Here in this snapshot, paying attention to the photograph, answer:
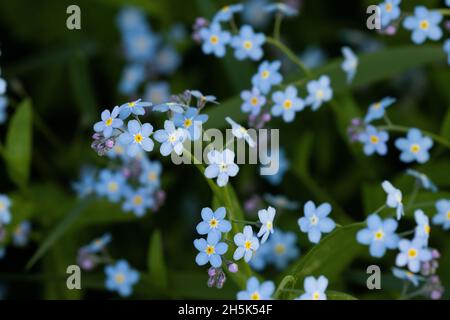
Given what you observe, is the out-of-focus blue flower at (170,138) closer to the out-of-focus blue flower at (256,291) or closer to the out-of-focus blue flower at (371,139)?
the out-of-focus blue flower at (256,291)

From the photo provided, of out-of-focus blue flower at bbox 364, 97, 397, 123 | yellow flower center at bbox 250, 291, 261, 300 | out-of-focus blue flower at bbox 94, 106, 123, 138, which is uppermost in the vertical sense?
out-of-focus blue flower at bbox 364, 97, 397, 123

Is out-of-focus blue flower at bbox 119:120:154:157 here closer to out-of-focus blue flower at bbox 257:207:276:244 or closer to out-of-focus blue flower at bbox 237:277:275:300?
out-of-focus blue flower at bbox 257:207:276:244

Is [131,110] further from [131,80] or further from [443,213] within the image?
[131,80]

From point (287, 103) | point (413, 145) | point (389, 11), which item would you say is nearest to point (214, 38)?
point (287, 103)

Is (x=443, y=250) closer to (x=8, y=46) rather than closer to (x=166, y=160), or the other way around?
(x=166, y=160)

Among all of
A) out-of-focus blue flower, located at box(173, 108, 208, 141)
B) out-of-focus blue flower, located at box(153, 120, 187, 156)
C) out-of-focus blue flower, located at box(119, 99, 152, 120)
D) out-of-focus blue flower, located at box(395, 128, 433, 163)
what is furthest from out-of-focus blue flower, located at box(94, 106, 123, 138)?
out-of-focus blue flower, located at box(395, 128, 433, 163)

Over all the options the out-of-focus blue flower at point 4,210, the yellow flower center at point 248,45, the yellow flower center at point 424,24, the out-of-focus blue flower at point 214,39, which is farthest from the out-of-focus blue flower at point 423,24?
the out-of-focus blue flower at point 4,210
